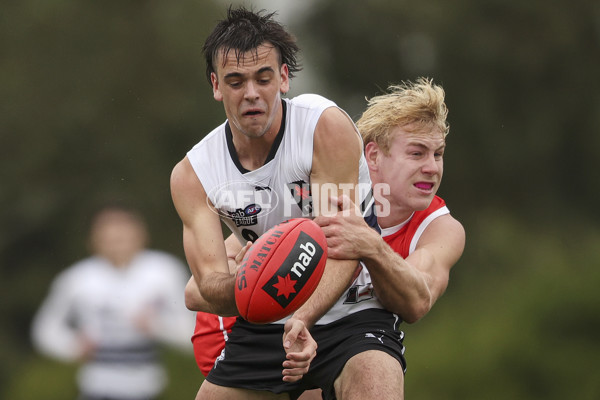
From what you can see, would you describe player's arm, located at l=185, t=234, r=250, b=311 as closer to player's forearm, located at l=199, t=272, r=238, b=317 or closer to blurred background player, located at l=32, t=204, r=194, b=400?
player's forearm, located at l=199, t=272, r=238, b=317

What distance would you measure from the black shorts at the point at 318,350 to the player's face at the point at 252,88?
3.42ft

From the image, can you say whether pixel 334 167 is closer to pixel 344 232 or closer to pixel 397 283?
pixel 344 232

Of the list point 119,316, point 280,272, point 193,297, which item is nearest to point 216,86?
point 280,272

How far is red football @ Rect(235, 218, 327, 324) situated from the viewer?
16.5 ft

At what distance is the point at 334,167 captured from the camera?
5.50 metres

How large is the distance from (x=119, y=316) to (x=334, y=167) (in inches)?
153

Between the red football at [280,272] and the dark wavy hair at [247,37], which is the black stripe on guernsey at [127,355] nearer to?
the dark wavy hair at [247,37]

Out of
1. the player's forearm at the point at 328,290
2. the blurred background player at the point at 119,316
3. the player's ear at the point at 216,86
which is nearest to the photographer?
the player's forearm at the point at 328,290

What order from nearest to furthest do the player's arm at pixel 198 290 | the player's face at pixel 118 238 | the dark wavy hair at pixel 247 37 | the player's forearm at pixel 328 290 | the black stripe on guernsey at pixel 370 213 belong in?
the player's forearm at pixel 328 290, the dark wavy hair at pixel 247 37, the black stripe on guernsey at pixel 370 213, the player's arm at pixel 198 290, the player's face at pixel 118 238

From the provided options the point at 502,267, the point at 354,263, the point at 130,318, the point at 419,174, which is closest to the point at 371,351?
the point at 354,263

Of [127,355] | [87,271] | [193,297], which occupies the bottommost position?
[193,297]

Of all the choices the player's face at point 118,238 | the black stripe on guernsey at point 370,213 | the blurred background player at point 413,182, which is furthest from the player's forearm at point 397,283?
the player's face at point 118,238

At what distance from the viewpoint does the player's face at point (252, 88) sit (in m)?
5.48

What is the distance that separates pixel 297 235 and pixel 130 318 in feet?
13.3
